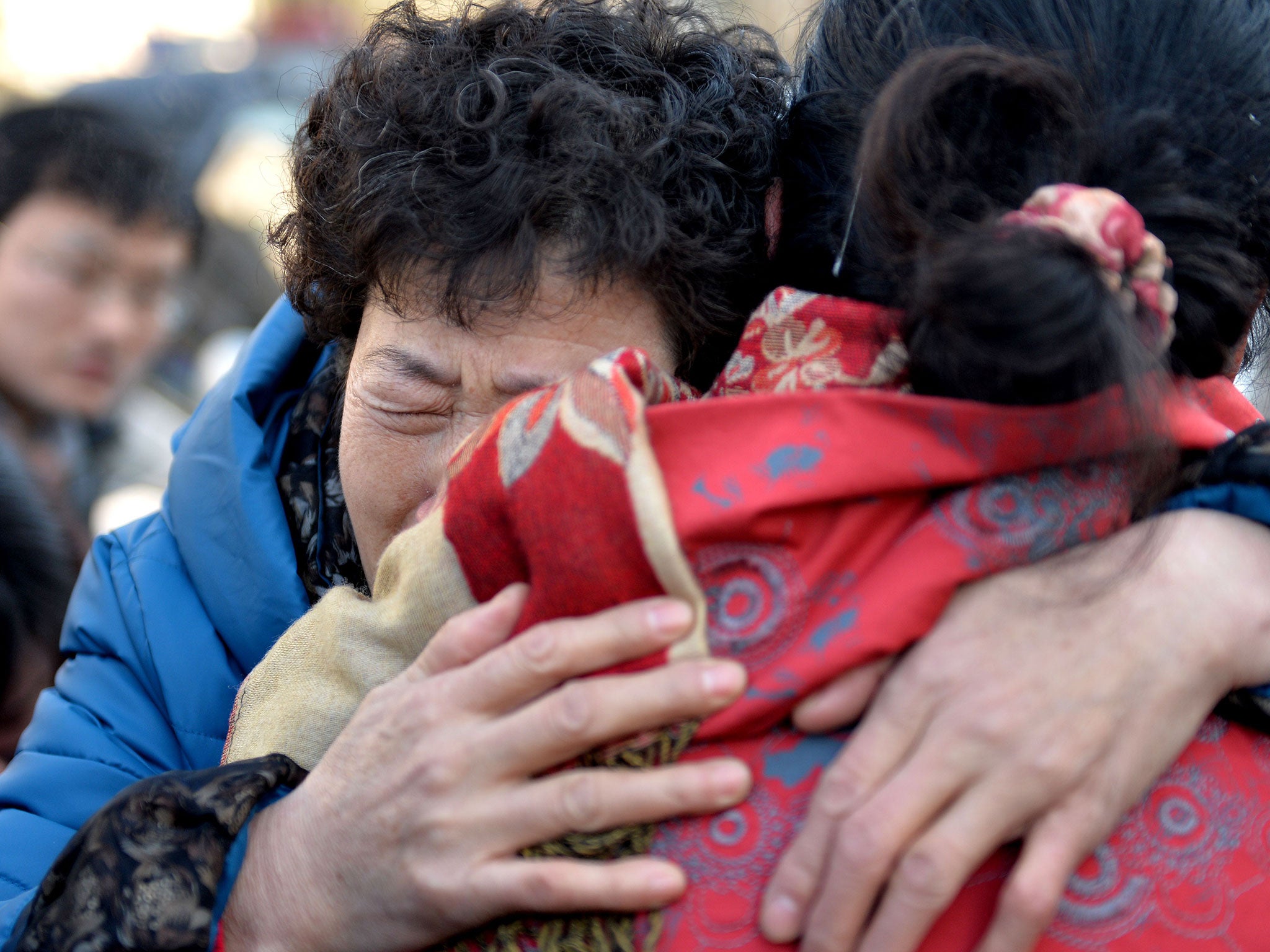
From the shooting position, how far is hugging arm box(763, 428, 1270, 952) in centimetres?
104

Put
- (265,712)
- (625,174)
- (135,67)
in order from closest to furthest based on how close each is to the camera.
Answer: (265,712) → (625,174) → (135,67)

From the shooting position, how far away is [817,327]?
48.6 inches

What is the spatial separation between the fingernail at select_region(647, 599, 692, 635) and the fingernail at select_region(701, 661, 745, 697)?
0.17 feet

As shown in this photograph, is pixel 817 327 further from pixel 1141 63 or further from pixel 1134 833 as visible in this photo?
pixel 1134 833

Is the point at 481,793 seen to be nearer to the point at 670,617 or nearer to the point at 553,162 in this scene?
the point at 670,617

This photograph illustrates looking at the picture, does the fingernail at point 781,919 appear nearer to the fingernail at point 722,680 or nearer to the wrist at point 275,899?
the fingernail at point 722,680

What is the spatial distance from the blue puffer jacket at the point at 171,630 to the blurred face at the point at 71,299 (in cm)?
214

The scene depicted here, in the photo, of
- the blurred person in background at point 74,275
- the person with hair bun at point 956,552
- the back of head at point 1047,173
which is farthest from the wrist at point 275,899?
the blurred person in background at point 74,275

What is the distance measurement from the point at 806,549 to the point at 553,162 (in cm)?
88

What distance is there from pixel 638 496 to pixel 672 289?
0.81 m

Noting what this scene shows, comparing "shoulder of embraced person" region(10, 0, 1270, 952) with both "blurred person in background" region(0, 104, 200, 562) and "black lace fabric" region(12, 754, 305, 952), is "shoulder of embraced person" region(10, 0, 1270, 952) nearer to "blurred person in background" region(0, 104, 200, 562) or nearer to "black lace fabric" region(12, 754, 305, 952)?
"black lace fabric" region(12, 754, 305, 952)

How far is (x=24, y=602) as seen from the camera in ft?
7.97

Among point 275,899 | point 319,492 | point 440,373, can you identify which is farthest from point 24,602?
point 275,899

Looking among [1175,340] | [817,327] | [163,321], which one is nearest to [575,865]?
[817,327]
